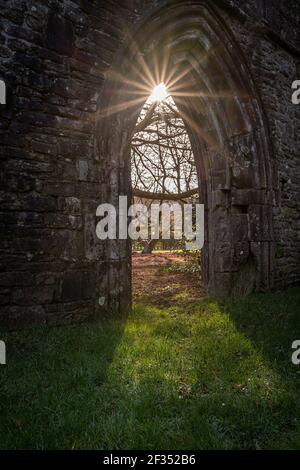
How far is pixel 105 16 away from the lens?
4.51 m

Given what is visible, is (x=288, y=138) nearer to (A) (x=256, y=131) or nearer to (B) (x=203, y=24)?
(A) (x=256, y=131)

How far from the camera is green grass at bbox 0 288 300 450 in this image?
6.67 ft

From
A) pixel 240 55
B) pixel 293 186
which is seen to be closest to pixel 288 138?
pixel 293 186

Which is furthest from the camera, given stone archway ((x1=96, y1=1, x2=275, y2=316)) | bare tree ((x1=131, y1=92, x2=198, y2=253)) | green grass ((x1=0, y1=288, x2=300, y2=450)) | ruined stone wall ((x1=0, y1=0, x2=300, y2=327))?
bare tree ((x1=131, y1=92, x2=198, y2=253))

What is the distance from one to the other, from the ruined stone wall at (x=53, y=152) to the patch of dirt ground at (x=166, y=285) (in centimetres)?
200

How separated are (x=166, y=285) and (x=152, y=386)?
4.93 meters

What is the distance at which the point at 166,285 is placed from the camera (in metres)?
7.53

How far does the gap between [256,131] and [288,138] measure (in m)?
1.17

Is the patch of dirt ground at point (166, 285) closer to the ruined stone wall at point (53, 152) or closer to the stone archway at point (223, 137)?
the stone archway at point (223, 137)

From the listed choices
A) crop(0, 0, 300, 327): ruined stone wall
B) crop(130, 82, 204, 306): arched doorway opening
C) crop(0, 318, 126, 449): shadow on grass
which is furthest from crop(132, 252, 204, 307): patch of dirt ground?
crop(0, 318, 126, 449): shadow on grass

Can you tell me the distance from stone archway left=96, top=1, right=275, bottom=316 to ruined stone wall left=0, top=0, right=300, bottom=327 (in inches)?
38.3

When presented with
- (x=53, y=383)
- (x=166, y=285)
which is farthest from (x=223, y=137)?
(x=53, y=383)

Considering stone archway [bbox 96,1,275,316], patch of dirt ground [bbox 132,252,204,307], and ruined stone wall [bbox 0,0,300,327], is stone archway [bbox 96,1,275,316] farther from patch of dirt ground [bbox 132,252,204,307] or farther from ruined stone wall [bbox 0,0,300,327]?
ruined stone wall [bbox 0,0,300,327]

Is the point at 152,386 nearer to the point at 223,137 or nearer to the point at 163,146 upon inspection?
the point at 223,137
